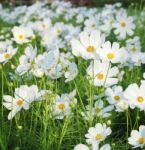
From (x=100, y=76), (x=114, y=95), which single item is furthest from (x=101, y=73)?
(x=114, y=95)

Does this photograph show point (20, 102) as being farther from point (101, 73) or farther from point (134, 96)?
point (134, 96)

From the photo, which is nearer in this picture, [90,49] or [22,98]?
[22,98]

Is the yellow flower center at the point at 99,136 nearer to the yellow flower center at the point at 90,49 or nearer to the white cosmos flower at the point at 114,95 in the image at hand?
the white cosmos flower at the point at 114,95

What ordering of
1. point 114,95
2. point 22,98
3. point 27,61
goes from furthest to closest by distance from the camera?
point 27,61
point 114,95
point 22,98

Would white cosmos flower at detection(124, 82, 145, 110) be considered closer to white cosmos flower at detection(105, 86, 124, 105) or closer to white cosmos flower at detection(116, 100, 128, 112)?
white cosmos flower at detection(116, 100, 128, 112)

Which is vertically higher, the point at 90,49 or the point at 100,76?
the point at 90,49

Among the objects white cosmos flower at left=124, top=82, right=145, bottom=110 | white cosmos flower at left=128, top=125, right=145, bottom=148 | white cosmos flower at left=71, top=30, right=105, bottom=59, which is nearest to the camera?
white cosmos flower at left=128, top=125, right=145, bottom=148

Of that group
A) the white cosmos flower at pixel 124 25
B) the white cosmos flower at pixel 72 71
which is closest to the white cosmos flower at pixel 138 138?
the white cosmos flower at pixel 72 71

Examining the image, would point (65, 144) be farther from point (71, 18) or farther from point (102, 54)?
point (71, 18)

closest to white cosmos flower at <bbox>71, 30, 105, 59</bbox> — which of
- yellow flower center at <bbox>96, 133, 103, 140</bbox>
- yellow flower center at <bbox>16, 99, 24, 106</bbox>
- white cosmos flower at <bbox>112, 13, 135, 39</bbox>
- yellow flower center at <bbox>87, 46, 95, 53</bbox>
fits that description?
yellow flower center at <bbox>87, 46, 95, 53</bbox>

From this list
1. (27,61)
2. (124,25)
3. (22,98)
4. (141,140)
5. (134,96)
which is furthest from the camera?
(124,25)

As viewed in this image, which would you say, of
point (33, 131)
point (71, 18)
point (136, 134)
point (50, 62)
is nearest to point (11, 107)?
point (33, 131)
